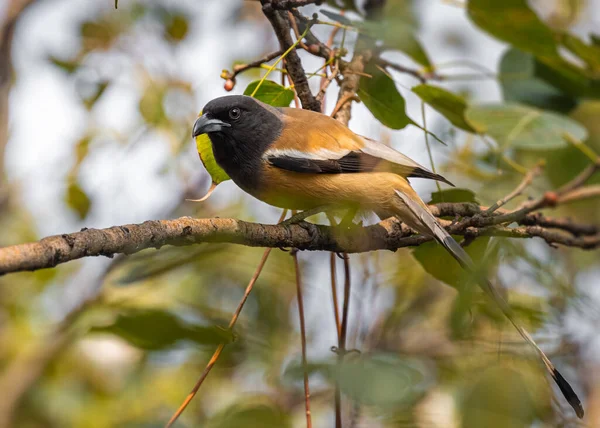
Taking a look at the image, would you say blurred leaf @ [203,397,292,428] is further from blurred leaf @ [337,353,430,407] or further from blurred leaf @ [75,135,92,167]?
blurred leaf @ [75,135,92,167]

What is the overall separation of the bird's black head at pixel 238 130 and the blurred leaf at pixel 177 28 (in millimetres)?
1619

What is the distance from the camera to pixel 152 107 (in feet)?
13.9

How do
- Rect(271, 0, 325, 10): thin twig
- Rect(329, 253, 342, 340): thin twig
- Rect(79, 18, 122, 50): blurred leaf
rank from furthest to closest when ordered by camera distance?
Rect(79, 18, 122, 50): blurred leaf < Rect(329, 253, 342, 340): thin twig < Rect(271, 0, 325, 10): thin twig

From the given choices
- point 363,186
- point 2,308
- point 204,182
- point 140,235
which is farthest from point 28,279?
point 140,235

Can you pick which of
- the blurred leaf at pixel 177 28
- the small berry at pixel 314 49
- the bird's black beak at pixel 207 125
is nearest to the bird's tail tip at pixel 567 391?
the small berry at pixel 314 49

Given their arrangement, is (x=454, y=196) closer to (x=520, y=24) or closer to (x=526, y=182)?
(x=520, y=24)

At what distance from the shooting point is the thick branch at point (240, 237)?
4.34ft

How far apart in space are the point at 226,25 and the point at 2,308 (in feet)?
10.5

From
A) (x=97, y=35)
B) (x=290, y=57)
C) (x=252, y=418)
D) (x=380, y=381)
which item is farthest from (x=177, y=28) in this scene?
(x=380, y=381)

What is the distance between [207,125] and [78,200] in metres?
1.23

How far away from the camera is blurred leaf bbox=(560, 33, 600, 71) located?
3086mm

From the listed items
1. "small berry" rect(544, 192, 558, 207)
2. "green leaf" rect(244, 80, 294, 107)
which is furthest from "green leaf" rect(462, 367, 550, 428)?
"green leaf" rect(244, 80, 294, 107)

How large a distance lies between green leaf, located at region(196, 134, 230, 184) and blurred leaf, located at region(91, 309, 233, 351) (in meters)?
1.87

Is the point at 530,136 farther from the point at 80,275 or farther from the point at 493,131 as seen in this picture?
the point at 80,275
